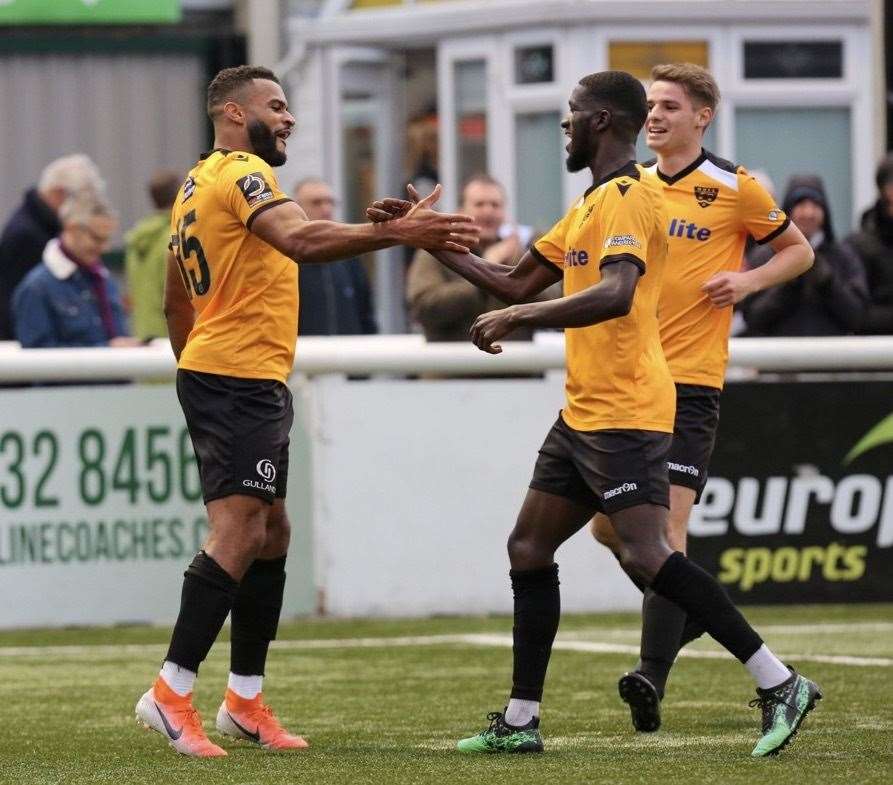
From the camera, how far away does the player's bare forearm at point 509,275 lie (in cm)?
725

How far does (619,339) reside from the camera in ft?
22.5

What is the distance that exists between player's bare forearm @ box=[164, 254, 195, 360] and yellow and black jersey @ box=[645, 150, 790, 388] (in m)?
1.58

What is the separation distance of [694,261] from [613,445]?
1183mm

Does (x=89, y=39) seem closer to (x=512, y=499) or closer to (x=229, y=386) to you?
(x=512, y=499)

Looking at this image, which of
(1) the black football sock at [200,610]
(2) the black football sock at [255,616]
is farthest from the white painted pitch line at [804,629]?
(1) the black football sock at [200,610]

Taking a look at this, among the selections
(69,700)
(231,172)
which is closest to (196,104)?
(69,700)

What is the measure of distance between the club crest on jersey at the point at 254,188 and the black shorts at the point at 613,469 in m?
1.16

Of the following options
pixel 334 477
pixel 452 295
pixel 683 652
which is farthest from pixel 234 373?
pixel 452 295

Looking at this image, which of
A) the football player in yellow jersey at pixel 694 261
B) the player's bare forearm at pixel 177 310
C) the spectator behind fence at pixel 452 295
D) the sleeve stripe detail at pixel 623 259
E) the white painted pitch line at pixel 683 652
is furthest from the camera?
the spectator behind fence at pixel 452 295

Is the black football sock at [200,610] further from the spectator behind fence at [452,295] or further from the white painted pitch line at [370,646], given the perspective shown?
the spectator behind fence at [452,295]

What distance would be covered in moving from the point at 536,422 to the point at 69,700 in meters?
3.46

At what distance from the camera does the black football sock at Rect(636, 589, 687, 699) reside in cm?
755

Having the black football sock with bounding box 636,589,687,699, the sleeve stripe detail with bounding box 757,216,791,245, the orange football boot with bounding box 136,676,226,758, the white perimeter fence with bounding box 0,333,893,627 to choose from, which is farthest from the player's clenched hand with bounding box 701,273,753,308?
the white perimeter fence with bounding box 0,333,893,627

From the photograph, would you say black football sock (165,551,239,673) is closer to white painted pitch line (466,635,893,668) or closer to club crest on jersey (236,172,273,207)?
club crest on jersey (236,172,273,207)
